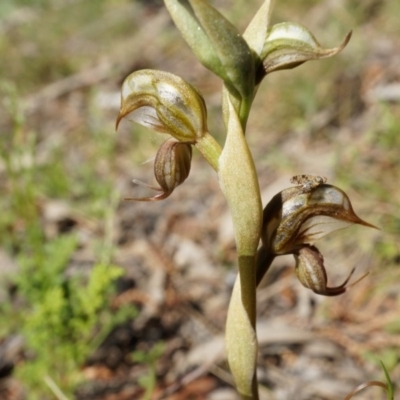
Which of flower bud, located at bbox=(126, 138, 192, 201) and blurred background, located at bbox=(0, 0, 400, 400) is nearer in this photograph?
flower bud, located at bbox=(126, 138, 192, 201)

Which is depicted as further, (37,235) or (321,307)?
(321,307)

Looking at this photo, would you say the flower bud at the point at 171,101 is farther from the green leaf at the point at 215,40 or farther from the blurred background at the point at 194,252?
the blurred background at the point at 194,252


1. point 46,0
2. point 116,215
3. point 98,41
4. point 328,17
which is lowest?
point 116,215

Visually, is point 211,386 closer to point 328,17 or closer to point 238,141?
point 238,141

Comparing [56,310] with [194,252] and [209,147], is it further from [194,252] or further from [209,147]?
[194,252]

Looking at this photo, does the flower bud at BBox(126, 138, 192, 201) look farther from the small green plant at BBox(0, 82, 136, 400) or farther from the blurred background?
the small green plant at BBox(0, 82, 136, 400)

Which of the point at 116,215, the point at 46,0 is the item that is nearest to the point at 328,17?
the point at 116,215

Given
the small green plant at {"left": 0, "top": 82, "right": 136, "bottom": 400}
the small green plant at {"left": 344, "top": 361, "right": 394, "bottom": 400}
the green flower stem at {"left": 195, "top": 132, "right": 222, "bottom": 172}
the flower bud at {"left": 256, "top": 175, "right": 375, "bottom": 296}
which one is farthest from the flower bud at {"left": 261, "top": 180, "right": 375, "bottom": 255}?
the small green plant at {"left": 0, "top": 82, "right": 136, "bottom": 400}
